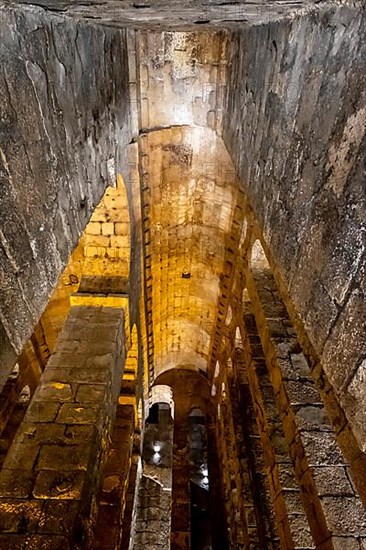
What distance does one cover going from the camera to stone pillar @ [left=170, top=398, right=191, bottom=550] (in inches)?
348

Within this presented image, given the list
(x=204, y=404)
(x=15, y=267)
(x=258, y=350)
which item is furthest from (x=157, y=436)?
(x=15, y=267)

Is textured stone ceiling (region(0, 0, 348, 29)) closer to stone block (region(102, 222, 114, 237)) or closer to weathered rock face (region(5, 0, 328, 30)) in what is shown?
weathered rock face (region(5, 0, 328, 30))

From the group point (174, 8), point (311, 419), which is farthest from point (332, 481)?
point (174, 8)

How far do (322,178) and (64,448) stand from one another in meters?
A: 2.77

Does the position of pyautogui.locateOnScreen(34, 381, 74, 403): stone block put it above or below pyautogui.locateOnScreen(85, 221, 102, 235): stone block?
below

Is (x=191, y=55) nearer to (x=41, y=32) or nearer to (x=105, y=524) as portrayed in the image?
(x=41, y=32)

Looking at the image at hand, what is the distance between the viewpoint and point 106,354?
3.81 m

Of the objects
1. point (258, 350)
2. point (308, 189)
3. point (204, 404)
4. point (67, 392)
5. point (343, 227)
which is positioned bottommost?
point (343, 227)

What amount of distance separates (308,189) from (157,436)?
1004 cm

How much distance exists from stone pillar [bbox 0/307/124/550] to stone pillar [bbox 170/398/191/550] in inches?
269

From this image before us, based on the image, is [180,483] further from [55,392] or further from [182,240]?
[55,392]

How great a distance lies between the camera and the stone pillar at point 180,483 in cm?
884

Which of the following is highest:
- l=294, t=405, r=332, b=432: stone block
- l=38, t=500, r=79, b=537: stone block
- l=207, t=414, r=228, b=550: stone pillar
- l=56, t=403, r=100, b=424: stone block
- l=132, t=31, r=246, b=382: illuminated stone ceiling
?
l=132, t=31, r=246, b=382: illuminated stone ceiling

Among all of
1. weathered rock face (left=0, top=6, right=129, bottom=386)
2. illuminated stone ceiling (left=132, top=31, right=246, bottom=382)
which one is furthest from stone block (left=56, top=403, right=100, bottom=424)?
illuminated stone ceiling (left=132, top=31, right=246, bottom=382)
